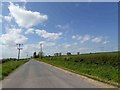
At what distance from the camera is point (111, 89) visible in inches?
520

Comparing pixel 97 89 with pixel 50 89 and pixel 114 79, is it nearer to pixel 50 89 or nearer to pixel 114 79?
pixel 50 89

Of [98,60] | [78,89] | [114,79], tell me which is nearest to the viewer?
[78,89]

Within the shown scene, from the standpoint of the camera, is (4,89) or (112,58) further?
(112,58)

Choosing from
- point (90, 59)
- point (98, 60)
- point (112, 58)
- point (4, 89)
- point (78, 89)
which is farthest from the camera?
point (90, 59)

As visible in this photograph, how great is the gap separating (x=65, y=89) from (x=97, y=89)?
171 centimetres

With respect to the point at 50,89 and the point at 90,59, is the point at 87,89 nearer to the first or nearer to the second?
the point at 50,89

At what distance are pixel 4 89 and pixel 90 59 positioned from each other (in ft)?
122

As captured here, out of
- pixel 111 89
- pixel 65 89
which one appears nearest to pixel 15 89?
pixel 65 89

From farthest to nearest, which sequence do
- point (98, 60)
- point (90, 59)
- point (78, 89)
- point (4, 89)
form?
point (90, 59), point (98, 60), point (4, 89), point (78, 89)

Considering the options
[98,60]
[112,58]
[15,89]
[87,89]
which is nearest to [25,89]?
[15,89]

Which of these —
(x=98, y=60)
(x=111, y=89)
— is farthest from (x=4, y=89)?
(x=98, y=60)

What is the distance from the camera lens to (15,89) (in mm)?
13562

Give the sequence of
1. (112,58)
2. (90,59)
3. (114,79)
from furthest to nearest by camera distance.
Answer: (90,59), (112,58), (114,79)

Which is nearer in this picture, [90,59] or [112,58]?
[112,58]
